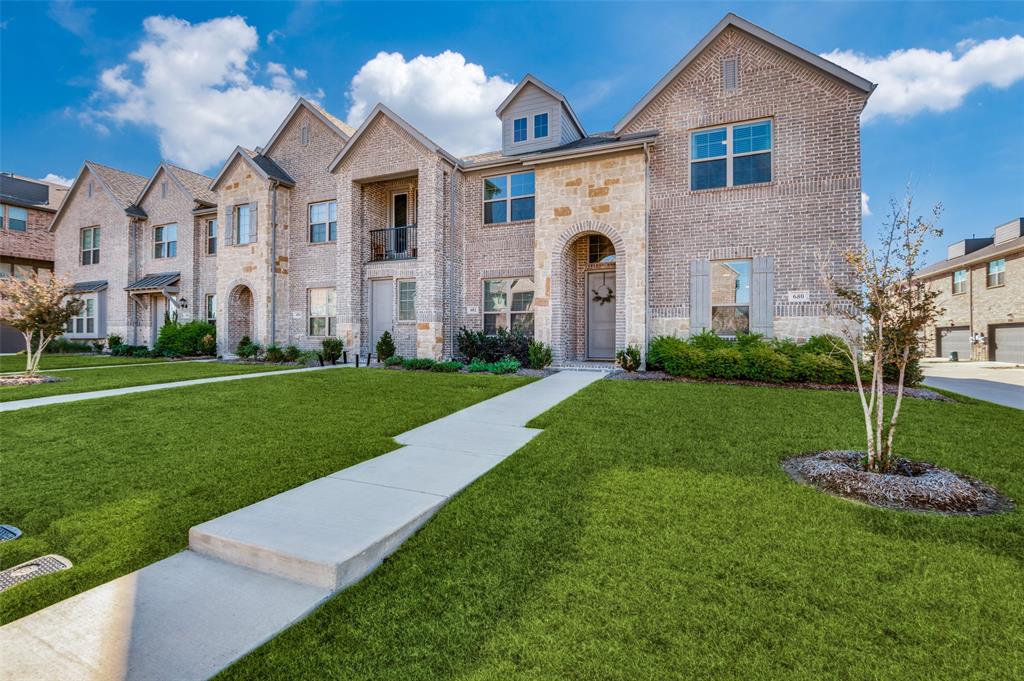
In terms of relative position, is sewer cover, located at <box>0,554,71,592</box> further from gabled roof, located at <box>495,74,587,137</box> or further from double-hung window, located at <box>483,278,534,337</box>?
gabled roof, located at <box>495,74,587,137</box>

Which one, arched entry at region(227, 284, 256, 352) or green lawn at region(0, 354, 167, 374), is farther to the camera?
arched entry at region(227, 284, 256, 352)

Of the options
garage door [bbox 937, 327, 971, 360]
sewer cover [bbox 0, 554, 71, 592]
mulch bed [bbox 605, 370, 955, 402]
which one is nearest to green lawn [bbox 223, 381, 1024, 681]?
sewer cover [bbox 0, 554, 71, 592]

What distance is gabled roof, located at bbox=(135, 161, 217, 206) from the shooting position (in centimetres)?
2055

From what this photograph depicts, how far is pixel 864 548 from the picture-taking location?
279cm

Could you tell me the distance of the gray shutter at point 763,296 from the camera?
1134cm

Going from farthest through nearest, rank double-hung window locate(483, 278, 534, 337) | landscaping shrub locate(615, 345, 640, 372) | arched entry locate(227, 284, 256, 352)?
arched entry locate(227, 284, 256, 352)
double-hung window locate(483, 278, 534, 337)
landscaping shrub locate(615, 345, 640, 372)

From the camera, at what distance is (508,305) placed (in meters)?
14.6

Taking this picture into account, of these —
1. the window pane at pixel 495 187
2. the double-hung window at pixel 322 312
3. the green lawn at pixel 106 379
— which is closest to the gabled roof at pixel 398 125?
the window pane at pixel 495 187

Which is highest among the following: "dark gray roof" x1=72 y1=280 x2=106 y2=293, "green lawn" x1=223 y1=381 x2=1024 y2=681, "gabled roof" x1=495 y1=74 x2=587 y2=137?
"gabled roof" x1=495 y1=74 x2=587 y2=137

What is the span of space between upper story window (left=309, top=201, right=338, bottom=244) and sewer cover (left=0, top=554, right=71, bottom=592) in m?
15.6

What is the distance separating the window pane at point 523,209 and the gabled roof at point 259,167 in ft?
30.9

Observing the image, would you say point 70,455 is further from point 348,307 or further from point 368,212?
point 368,212

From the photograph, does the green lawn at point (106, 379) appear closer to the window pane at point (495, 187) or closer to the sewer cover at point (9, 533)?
the sewer cover at point (9, 533)

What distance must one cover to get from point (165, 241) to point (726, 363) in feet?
82.6
